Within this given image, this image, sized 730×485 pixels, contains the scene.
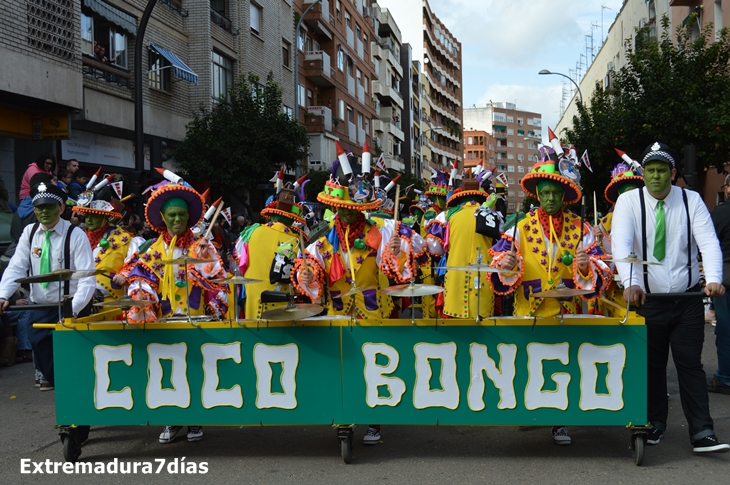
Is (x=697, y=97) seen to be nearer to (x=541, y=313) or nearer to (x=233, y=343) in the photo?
(x=541, y=313)

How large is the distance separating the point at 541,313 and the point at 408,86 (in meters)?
66.2

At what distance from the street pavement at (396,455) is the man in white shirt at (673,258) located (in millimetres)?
449

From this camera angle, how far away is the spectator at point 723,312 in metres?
7.27

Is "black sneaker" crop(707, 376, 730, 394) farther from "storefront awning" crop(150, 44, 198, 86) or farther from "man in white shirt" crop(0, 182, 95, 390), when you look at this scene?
"storefront awning" crop(150, 44, 198, 86)

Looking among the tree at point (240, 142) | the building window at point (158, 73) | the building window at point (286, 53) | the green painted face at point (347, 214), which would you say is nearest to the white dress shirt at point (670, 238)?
the green painted face at point (347, 214)

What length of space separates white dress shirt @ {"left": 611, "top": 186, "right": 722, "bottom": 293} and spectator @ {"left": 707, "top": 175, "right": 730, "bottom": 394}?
2251 millimetres

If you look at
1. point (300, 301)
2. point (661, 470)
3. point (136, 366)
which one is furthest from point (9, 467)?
point (661, 470)

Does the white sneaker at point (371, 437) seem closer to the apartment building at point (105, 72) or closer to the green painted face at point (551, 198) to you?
the green painted face at point (551, 198)

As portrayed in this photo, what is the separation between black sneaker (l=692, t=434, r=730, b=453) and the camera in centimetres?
511

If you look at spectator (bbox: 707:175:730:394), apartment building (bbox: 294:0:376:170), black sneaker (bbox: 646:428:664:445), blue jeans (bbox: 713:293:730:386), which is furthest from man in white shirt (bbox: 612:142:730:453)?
apartment building (bbox: 294:0:376:170)

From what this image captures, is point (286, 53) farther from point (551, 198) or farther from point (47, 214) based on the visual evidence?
point (551, 198)

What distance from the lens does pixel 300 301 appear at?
6.16 m

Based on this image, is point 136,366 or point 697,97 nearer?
point 136,366

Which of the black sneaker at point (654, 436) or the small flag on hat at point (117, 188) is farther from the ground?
the small flag on hat at point (117, 188)
